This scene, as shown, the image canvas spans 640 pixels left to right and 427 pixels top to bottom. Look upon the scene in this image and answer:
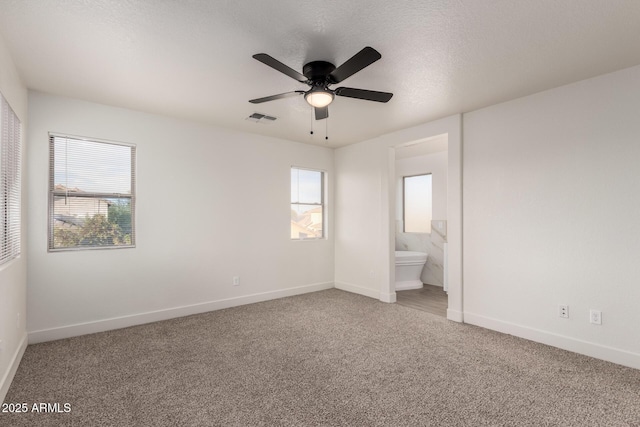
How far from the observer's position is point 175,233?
4109mm

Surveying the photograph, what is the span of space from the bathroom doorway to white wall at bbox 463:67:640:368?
183 centimetres

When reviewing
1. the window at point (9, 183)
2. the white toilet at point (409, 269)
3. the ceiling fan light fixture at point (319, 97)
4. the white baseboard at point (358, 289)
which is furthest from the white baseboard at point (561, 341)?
the window at point (9, 183)

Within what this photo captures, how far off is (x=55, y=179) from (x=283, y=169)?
2.81 metres

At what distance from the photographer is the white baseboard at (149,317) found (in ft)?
10.8

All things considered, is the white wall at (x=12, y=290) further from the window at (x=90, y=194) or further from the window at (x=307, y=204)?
the window at (x=307, y=204)

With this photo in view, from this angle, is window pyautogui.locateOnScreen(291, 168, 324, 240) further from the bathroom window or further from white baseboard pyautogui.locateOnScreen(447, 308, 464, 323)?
white baseboard pyautogui.locateOnScreen(447, 308, 464, 323)

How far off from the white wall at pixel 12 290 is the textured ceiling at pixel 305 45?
180 millimetres

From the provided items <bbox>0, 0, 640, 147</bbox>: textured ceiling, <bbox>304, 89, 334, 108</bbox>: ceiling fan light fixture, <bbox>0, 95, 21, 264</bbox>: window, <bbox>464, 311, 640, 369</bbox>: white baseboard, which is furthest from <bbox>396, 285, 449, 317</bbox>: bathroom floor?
<bbox>0, 95, 21, 264</bbox>: window

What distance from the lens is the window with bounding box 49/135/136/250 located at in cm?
339

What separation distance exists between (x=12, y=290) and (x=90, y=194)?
124 cm

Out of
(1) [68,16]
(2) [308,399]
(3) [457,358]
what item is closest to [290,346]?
(2) [308,399]

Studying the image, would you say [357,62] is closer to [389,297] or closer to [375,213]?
[375,213]

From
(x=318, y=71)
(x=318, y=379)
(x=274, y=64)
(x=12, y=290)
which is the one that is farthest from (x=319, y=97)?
(x=12, y=290)

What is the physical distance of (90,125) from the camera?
3541mm
